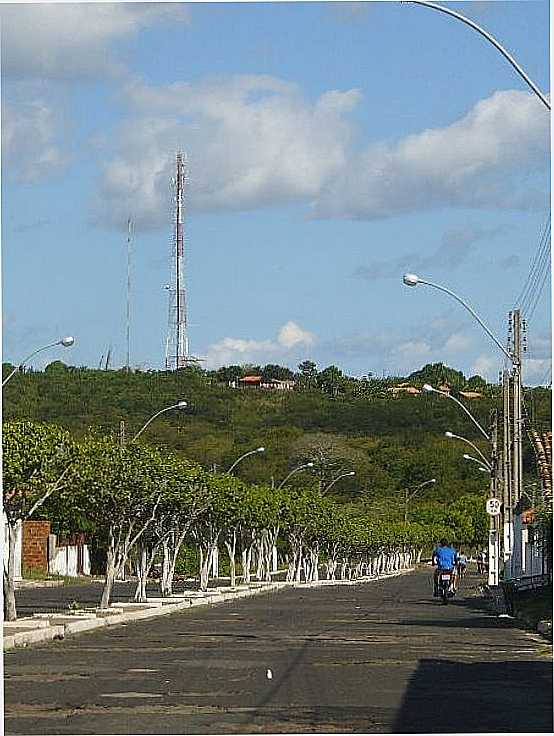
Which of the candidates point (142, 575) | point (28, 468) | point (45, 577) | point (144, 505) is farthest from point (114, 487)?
point (45, 577)

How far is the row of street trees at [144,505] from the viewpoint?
2841 centimetres

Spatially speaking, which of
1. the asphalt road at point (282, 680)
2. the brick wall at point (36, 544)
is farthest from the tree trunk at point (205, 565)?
the brick wall at point (36, 544)

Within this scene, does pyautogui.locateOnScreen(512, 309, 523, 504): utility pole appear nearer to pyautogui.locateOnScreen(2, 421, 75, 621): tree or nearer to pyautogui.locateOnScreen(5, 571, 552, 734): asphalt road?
pyautogui.locateOnScreen(5, 571, 552, 734): asphalt road

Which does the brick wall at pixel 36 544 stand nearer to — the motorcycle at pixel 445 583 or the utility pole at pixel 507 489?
the utility pole at pixel 507 489

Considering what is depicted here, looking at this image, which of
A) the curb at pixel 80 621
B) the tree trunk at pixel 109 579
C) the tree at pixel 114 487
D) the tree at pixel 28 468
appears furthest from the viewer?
the tree trunk at pixel 109 579

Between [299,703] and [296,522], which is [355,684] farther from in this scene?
[296,522]

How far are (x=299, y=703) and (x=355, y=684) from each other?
2.11 metres

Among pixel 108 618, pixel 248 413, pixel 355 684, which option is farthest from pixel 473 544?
pixel 355 684

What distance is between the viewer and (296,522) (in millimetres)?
69062

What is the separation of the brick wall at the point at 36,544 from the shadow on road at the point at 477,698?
5702 cm

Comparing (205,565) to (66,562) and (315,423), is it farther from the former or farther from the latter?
(315,423)

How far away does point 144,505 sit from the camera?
36531 millimetres

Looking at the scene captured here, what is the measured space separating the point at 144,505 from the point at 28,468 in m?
8.73

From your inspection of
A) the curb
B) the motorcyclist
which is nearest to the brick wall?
the curb
